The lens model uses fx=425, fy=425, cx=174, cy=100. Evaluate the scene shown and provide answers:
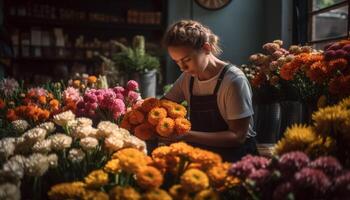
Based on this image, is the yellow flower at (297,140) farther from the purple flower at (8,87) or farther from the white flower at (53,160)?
the purple flower at (8,87)

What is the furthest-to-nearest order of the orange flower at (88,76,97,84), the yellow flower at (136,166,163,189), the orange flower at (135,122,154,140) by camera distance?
the orange flower at (88,76,97,84) → the orange flower at (135,122,154,140) → the yellow flower at (136,166,163,189)

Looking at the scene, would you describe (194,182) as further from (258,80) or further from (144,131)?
(258,80)

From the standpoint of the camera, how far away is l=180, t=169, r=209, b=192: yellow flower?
0.82 meters

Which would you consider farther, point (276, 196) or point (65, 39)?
point (65, 39)

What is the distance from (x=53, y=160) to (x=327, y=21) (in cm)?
399

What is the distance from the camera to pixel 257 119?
2066mm

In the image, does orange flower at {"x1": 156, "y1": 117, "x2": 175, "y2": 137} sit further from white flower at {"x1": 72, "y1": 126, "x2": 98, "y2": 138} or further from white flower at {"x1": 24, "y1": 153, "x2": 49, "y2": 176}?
white flower at {"x1": 24, "y1": 153, "x2": 49, "y2": 176}

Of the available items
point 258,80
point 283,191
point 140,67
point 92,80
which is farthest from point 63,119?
point 140,67

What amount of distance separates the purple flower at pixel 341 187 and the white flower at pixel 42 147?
2.14ft

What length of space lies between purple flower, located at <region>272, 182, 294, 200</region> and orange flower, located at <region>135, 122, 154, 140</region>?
2.10ft

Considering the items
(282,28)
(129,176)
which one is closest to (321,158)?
(129,176)

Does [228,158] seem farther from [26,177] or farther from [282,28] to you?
[282,28]

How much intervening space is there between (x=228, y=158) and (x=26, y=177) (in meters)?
0.90

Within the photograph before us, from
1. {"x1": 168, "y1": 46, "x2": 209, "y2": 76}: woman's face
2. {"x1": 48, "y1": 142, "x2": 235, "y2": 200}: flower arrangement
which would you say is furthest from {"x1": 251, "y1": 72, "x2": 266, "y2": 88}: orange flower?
{"x1": 48, "y1": 142, "x2": 235, "y2": 200}: flower arrangement
